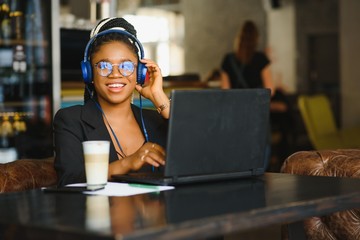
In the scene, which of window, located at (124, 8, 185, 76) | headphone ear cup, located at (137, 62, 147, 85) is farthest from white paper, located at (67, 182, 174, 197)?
window, located at (124, 8, 185, 76)

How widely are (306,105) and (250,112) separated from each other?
17.1 feet

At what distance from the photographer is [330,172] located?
2.62 metres

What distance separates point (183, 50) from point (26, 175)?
42.3 ft

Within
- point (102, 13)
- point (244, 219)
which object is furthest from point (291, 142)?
point (244, 219)

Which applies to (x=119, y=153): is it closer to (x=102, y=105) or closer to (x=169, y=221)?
(x=102, y=105)

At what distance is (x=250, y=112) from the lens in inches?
80.7

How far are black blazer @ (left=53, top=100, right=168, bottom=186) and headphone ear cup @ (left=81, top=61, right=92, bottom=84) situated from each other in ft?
0.26

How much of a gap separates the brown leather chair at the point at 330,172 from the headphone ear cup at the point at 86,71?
82cm

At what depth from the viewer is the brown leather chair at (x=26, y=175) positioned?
241 centimetres

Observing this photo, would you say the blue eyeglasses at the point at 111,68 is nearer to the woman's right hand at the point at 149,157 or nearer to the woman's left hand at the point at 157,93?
the woman's left hand at the point at 157,93

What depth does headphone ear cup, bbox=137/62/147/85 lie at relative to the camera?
2496mm

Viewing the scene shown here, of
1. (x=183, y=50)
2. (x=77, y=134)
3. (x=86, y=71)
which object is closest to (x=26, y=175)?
(x=77, y=134)

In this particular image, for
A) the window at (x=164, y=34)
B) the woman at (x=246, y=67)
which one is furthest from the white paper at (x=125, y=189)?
the window at (x=164, y=34)

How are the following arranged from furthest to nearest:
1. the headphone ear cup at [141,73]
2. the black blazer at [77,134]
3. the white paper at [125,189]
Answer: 1. the headphone ear cup at [141,73]
2. the black blazer at [77,134]
3. the white paper at [125,189]
